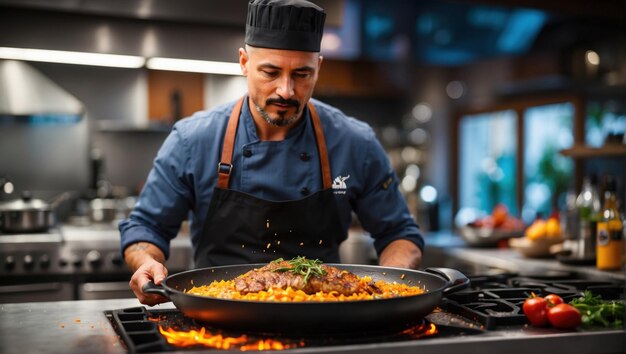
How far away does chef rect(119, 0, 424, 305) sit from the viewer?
7.31 feet

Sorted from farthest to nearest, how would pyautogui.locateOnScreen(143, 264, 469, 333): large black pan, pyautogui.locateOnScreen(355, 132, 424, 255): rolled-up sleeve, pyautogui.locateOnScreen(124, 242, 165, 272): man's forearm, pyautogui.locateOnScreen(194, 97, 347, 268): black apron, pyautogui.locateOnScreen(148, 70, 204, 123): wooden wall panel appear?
pyautogui.locateOnScreen(148, 70, 204, 123): wooden wall panel, pyautogui.locateOnScreen(355, 132, 424, 255): rolled-up sleeve, pyautogui.locateOnScreen(194, 97, 347, 268): black apron, pyautogui.locateOnScreen(124, 242, 165, 272): man's forearm, pyautogui.locateOnScreen(143, 264, 469, 333): large black pan

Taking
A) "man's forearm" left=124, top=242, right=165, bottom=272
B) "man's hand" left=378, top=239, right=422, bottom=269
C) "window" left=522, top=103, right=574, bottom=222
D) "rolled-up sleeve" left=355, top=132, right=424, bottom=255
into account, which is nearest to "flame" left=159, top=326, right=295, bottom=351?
"man's forearm" left=124, top=242, right=165, bottom=272

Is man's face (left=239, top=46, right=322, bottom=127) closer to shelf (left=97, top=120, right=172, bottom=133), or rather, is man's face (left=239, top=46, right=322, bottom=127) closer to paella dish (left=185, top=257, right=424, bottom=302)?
paella dish (left=185, top=257, right=424, bottom=302)

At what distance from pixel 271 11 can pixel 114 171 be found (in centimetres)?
397

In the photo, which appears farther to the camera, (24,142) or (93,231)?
(24,142)

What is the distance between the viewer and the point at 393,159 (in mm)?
8273

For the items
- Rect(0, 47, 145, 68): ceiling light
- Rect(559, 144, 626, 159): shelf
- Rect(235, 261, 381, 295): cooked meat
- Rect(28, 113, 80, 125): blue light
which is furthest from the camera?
Rect(28, 113, 80, 125): blue light

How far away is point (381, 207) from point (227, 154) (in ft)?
2.05

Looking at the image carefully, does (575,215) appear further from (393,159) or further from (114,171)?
(393,159)

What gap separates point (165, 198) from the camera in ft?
7.89

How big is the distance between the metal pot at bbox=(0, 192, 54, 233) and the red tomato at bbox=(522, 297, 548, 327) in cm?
340

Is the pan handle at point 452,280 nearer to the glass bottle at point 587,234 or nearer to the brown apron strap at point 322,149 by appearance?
the brown apron strap at point 322,149

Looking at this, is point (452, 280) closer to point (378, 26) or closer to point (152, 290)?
point (152, 290)

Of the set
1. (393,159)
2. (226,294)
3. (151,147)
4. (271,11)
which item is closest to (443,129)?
(393,159)
